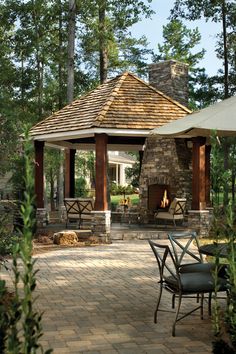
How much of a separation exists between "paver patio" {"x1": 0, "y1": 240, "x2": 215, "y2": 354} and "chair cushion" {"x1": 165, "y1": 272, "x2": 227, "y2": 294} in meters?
0.45

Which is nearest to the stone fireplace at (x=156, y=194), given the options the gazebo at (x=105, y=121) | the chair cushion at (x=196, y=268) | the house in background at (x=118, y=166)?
→ the gazebo at (x=105, y=121)

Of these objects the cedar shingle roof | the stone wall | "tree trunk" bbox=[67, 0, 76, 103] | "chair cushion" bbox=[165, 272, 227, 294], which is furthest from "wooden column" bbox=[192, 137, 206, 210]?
"chair cushion" bbox=[165, 272, 227, 294]

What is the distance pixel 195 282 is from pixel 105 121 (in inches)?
324

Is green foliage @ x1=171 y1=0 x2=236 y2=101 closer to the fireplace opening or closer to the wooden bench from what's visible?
the fireplace opening

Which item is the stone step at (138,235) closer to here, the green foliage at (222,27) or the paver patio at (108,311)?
the paver patio at (108,311)

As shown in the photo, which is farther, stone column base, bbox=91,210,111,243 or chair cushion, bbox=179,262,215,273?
stone column base, bbox=91,210,111,243

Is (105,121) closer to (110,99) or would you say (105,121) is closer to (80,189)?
(110,99)

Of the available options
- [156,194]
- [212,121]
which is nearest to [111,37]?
[156,194]

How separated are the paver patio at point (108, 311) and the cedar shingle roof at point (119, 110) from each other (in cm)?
461

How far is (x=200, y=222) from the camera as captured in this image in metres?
12.9

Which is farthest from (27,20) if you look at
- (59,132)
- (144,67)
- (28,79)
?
(59,132)

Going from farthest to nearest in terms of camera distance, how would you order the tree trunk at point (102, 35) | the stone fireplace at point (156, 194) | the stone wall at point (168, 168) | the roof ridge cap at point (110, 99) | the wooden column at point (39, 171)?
1. the tree trunk at point (102, 35)
2. the stone fireplace at point (156, 194)
3. the stone wall at point (168, 168)
4. the wooden column at point (39, 171)
5. the roof ridge cap at point (110, 99)

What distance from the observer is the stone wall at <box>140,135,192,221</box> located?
15078 millimetres

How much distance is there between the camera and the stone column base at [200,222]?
12906mm
